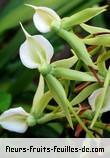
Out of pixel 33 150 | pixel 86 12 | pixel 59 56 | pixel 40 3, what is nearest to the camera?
pixel 86 12

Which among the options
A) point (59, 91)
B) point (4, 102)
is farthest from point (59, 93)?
point (4, 102)

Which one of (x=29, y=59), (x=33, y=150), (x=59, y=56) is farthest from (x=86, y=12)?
(x=59, y=56)

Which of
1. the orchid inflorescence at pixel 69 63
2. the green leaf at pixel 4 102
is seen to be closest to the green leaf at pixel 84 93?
the orchid inflorescence at pixel 69 63

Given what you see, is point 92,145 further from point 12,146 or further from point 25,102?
point 25,102

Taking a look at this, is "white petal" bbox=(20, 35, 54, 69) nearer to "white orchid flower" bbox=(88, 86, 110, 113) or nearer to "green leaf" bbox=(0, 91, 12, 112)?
"white orchid flower" bbox=(88, 86, 110, 113)

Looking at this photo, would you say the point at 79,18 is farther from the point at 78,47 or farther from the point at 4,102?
the point at 4,102

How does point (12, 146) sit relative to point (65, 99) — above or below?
below

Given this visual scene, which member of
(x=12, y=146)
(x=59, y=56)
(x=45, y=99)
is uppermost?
(x=45, y=99)

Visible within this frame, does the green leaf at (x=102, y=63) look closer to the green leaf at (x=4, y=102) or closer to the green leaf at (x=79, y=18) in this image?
the green leaf at (x=79, y=18)
